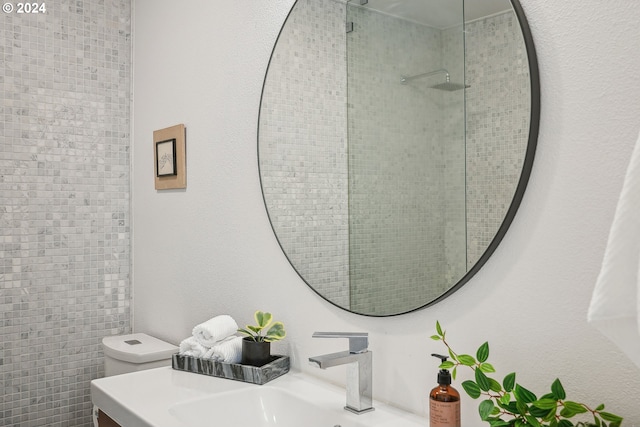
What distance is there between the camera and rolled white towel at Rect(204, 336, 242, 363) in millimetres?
1600

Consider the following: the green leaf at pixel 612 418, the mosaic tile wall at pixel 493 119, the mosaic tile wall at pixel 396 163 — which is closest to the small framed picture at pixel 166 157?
the mosaic tile wall at pixel 396 163

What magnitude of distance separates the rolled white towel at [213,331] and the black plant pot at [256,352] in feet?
0.34

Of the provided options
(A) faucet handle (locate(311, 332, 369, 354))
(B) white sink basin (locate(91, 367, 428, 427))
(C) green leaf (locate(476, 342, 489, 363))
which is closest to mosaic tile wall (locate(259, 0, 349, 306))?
(A) faucet handle (locate(311, 332, 369, 354))

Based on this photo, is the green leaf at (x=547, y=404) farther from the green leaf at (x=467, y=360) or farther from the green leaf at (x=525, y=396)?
the green leaf at (x=467, y=360)

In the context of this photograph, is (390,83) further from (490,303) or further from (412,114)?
(490,303)

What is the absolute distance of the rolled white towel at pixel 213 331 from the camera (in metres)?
1.63

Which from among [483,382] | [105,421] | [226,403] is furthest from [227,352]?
[483,382]

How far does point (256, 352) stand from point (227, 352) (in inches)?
3.6

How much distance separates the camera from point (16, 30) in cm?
224

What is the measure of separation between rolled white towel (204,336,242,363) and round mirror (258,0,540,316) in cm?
29

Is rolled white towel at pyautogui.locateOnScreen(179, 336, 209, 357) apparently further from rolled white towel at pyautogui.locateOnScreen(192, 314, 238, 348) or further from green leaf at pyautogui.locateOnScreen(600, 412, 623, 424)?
green leaf at pyautogui.locateOnScreen(600, 412, 623, 424)

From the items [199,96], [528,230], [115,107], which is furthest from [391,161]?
[115,107]

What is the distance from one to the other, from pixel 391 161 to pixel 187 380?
84 cm

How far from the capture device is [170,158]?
2186 millimetres
